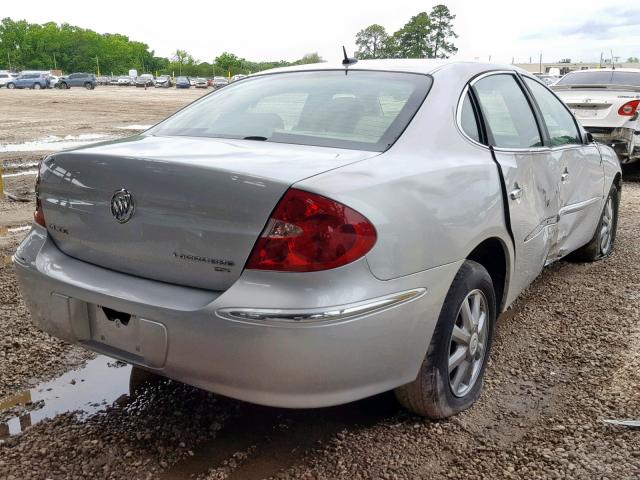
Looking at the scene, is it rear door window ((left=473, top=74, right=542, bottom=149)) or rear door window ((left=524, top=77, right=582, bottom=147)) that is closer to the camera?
rear door window ((left=473, top=74, right=542, bottom=149))

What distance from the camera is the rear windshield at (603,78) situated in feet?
33.2

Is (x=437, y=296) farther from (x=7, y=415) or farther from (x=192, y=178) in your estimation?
(x=7, y=415)

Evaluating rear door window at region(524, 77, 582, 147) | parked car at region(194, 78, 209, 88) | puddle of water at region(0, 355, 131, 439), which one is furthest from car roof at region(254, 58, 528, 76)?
parked car at region(194, 78, 209, 88)

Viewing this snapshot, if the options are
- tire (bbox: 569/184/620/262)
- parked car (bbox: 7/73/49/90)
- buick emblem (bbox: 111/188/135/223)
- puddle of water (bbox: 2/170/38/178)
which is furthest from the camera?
parked car (bbox: 7/73/49/90)

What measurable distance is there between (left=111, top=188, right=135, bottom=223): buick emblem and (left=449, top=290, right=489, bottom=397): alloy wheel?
4.47 feet

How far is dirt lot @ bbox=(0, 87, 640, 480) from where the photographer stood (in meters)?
2.45

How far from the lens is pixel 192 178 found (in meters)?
2.24

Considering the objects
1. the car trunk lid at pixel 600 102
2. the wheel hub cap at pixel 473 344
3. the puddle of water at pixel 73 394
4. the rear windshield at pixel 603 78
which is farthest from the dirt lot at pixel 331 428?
the rear windshield at pixel 603 78

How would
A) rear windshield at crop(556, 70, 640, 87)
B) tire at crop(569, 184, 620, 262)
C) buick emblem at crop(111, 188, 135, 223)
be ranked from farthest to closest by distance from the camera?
1. rear windshield at crop(556, 70, 640, 87)
2. tire at crop(569, 184, 620, 262)
3. buick emblem at crop(111, 188, 135, 223)

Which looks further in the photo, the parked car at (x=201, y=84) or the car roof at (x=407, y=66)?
the parked car at (x=201, y=84)

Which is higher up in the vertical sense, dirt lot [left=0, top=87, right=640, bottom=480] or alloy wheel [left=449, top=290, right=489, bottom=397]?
alloy wheel [left=449, top=290, right=489, bottom=397]

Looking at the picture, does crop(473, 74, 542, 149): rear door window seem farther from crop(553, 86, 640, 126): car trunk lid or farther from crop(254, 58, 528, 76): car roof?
crop(553, 86, 640, 126): car trunk lid

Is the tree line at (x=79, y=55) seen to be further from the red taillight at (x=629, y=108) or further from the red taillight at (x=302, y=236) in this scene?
the red taillight at (x=302, y=236)

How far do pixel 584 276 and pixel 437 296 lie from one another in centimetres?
296
